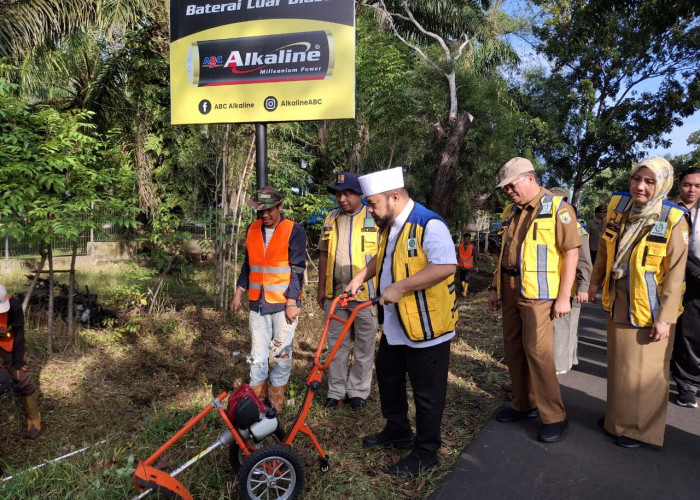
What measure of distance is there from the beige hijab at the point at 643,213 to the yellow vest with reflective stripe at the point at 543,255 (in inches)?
16.5

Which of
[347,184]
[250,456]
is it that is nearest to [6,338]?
[250,456]

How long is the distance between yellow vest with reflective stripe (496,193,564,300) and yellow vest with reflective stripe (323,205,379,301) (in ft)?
4.11

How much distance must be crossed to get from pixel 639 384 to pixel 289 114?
3.84 metres

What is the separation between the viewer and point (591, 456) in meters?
3.27

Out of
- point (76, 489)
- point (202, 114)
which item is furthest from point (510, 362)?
point (202, 114)

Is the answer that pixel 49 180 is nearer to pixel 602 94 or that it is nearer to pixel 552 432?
pixel 552 432

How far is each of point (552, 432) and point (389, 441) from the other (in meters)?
1.18

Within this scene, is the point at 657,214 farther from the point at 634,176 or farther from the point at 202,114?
the point at 202,114

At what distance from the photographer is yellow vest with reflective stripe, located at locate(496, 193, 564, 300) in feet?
11.1

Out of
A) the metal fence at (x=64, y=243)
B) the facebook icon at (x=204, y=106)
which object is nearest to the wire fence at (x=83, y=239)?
the metal fence at (x=64, y=243)

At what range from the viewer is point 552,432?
348 centimetres

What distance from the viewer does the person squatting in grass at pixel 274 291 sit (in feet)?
12.6

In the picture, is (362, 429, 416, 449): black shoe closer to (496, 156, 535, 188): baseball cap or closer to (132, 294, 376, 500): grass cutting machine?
(132, 294, 376, 500): grass cutting machine

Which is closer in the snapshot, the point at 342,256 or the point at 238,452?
the point at 238,452
